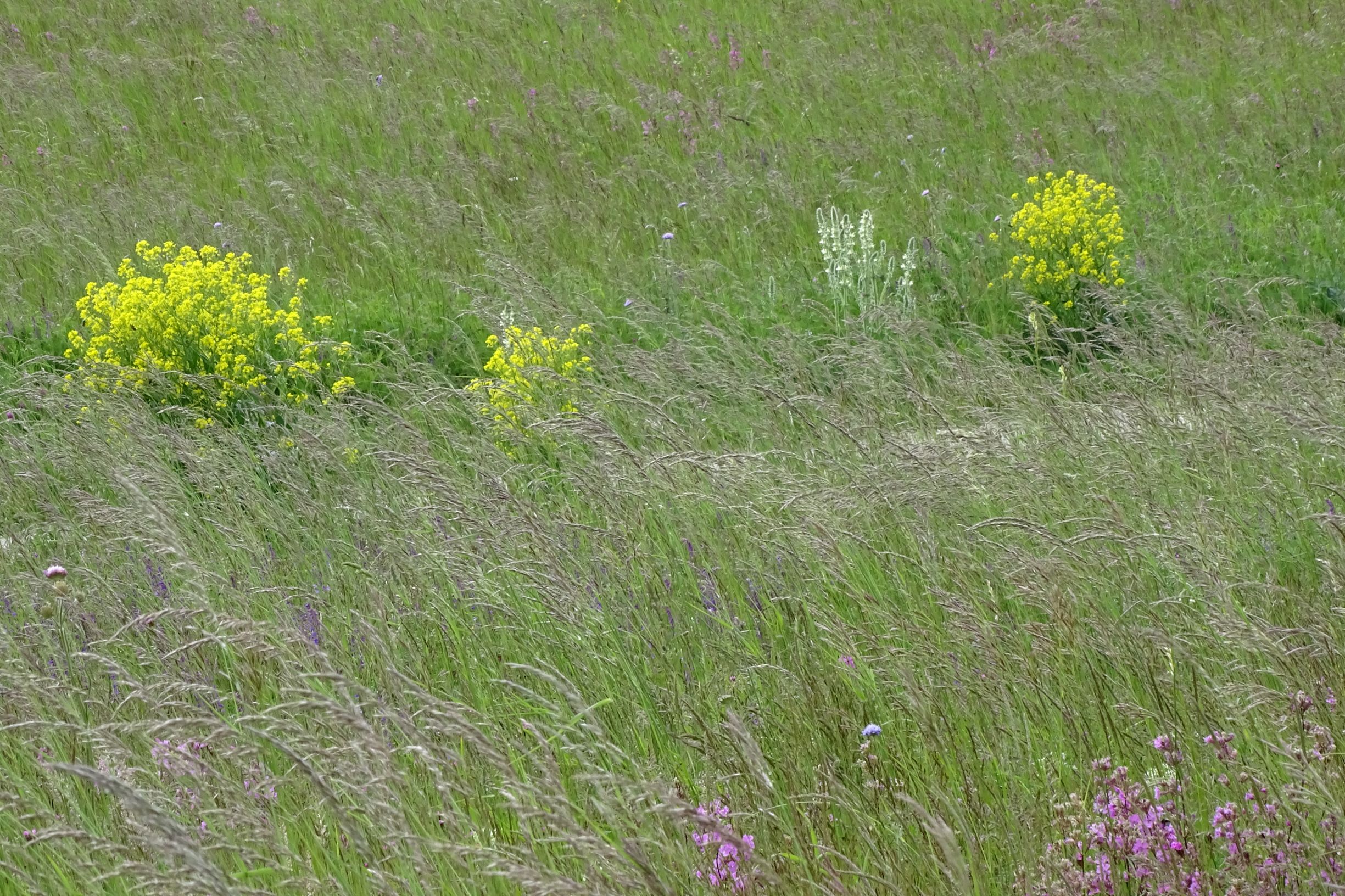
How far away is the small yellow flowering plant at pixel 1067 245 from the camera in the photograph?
22.2 ft

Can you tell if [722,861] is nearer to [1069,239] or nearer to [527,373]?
[527,373]

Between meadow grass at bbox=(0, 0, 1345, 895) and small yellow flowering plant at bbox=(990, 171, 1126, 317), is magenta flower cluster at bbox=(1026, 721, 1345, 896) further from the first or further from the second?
small yellow flowering plant at bbox=(990, 171, 1126, 317)

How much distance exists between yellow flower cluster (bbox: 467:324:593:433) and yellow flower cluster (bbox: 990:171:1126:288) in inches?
112

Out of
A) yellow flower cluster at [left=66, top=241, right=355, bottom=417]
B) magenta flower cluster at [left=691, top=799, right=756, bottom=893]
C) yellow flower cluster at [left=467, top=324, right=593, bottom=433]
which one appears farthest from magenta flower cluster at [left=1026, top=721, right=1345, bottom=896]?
yellow flower cluster at [left=66, top=241, right=355, bottom=417]

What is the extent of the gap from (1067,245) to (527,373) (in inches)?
140

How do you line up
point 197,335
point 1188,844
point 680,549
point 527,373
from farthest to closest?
point 197,335, point 527,373, point 680,549, point 1188,844

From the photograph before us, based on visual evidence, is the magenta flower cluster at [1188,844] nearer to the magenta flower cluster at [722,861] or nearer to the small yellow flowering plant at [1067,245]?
the magenta flower cluster at [722,861]

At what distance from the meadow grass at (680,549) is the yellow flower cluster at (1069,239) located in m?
0.34

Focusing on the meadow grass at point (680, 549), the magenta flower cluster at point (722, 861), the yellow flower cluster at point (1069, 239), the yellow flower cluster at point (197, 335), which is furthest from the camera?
the yellow flower cluster at point (1069, 239)

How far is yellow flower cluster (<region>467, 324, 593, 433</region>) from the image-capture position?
189 inches

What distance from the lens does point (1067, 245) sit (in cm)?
686

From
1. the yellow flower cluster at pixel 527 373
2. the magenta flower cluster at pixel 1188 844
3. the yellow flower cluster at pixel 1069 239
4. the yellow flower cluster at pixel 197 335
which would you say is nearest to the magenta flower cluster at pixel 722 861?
the magenta flower cluster at pixel 1188 844

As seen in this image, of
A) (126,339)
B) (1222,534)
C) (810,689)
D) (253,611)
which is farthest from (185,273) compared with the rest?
(1222,534)

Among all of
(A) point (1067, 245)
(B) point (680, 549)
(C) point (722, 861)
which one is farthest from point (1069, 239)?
(C) point (722, 861)
